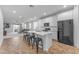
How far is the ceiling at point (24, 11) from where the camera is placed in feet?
8.20

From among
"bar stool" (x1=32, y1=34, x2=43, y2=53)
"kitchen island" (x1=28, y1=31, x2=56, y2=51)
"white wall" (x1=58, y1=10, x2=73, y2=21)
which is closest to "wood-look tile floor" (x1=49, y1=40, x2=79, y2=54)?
"kitchen island" (x1=28, y1=31, x2=56, y2=51)

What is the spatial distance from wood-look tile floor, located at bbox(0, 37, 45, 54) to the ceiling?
54cm

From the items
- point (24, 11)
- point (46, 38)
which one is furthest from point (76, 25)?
point (24, 11)

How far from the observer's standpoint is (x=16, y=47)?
2.51 m

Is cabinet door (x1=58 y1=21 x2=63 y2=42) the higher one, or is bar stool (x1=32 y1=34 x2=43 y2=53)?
cabinet door (x1=58 y1=21 x2=63 y2=42)

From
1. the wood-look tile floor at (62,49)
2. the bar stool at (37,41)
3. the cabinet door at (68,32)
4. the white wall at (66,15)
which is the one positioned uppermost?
the white wall at (66,15)

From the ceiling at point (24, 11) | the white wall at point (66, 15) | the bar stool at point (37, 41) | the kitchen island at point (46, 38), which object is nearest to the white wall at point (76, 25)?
the white wall at point (66, 15)

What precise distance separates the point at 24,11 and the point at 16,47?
0.98m

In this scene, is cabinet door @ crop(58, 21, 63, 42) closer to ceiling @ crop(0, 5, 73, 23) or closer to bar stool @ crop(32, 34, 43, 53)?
ceiling @ crop(0, 5, 73, 23)

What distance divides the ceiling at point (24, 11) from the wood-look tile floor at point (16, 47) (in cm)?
54

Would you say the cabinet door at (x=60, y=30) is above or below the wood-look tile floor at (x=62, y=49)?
above

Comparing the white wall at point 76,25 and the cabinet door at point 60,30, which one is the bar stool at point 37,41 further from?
the white wall at point 76,25

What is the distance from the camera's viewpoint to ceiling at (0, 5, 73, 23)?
2.50 metres
